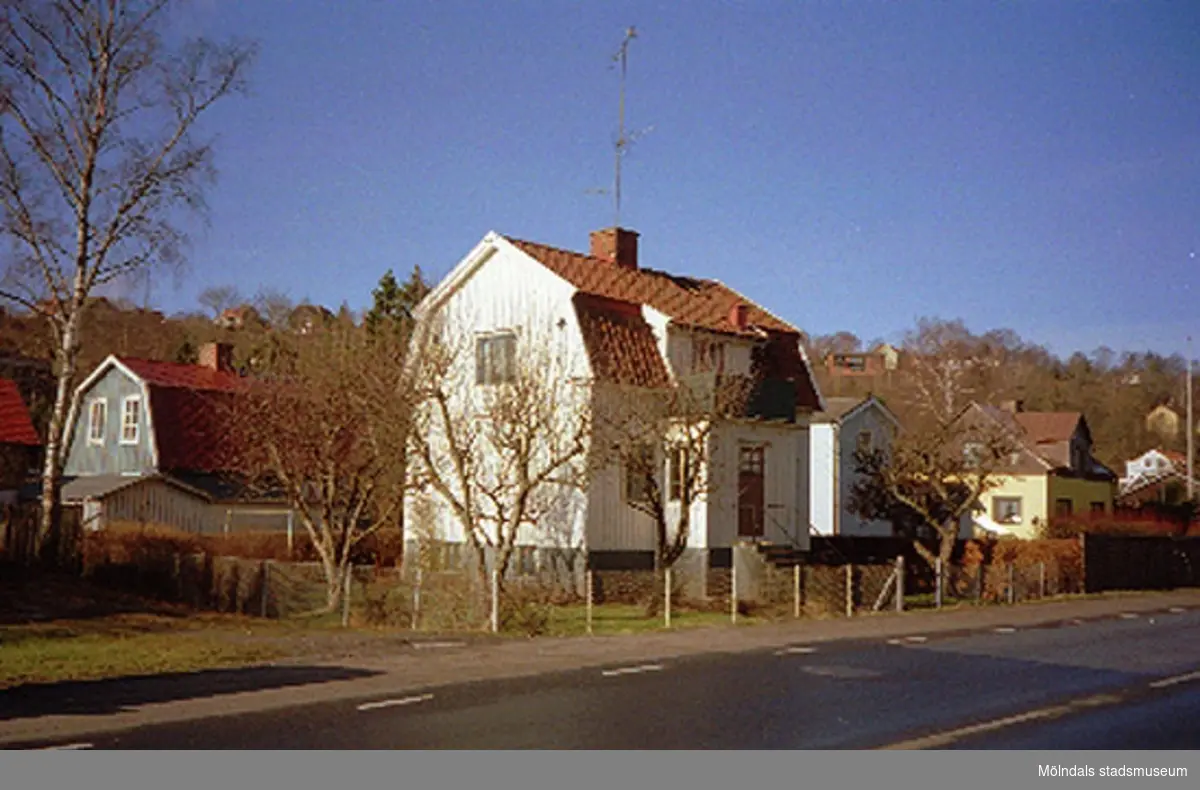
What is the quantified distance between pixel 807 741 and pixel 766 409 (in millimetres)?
20433

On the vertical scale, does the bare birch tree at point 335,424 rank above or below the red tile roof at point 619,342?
below

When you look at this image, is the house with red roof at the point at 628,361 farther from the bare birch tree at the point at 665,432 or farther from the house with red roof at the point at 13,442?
the house with red roof at the point at 13,442

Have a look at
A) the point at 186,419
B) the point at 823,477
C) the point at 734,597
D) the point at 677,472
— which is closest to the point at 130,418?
the point at 186,419

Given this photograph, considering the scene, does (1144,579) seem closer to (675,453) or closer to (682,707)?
(675,453)

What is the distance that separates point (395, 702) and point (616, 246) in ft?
75.0

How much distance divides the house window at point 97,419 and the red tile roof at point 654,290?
19764 mm

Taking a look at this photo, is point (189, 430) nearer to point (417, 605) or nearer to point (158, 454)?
point (158, 454)

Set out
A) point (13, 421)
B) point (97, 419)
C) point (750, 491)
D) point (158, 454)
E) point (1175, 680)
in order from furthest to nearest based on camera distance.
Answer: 1. point (13, 421)
2. point (97, 419)
3. point (158, 454)
4. point (750, 491)
5. point (1175, 680)

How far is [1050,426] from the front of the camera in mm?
59656

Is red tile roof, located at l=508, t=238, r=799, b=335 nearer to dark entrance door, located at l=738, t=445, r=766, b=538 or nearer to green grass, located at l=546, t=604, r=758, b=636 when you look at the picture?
dark entrance door, located at l=738, t=445, r=766, b=538

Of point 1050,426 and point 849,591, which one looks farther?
point 1050,426

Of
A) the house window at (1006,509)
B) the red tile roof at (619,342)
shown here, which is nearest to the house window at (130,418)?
the red tile roof at (619,342)

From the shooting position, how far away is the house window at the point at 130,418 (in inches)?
1620
